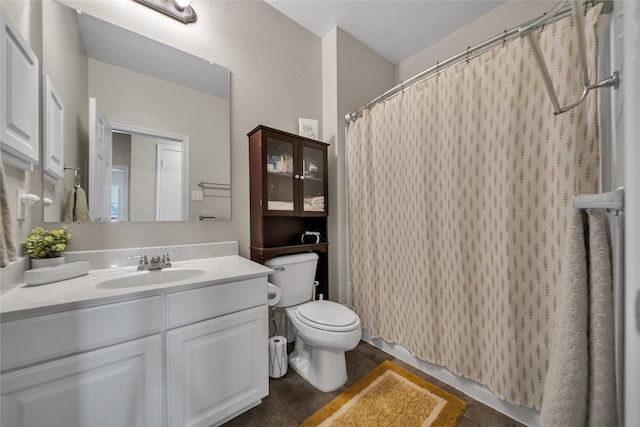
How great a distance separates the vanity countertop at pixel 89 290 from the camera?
72 cm

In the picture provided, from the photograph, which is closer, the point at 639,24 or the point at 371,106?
the point at 639,24

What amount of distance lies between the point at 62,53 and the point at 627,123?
2041 mm

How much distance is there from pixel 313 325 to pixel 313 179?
107 cm

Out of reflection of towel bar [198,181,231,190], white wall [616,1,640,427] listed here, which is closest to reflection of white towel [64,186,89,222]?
reflection of towel bar [198,181,231,190]

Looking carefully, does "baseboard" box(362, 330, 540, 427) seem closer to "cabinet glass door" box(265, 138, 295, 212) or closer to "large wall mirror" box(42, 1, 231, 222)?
"cabinet glass door" box(265, 138, 295, 212)

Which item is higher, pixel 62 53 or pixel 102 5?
pixel 102 5

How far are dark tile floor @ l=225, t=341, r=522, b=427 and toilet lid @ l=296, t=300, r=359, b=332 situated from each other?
1.31ft

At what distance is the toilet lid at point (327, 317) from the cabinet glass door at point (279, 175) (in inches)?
27.6

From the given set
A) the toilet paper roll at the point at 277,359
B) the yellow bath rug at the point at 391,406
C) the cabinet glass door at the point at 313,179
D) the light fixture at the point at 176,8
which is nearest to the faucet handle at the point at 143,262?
the toilet paper roll at the point at 277,359

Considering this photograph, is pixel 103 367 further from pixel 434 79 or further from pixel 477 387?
pixel 434 79

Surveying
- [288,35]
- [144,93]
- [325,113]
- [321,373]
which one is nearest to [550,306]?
[321,373]

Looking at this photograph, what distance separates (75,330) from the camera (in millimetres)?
773

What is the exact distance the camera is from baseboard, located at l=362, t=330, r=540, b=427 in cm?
114

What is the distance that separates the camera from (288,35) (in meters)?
1.91
